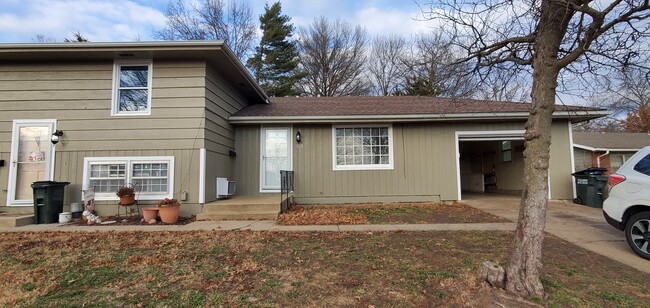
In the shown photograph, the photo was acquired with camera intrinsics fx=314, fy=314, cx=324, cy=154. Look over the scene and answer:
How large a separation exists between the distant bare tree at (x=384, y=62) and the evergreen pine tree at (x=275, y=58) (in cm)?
614

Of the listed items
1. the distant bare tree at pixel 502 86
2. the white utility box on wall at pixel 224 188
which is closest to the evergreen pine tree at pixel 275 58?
the white utility box on wall at pixel 224 188

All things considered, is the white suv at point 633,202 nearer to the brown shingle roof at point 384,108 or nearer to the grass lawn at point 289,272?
the grass lawn at point 289,272

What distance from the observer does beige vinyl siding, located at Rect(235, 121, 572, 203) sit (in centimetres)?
909

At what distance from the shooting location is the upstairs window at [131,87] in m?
7.44

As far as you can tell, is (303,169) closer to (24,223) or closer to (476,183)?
(24,223)

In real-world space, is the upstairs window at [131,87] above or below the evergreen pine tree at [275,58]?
below

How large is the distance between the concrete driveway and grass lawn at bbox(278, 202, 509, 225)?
667mm

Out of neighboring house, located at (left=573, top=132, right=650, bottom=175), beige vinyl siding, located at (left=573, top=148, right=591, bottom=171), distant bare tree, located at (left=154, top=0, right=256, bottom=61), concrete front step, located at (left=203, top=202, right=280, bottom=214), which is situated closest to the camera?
concrete front step, located at (left=203, top=202, right=280, bottom=214)

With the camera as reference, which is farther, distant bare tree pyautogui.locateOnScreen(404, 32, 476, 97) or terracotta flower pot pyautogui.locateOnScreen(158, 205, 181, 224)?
terracotta flower pot pyautogui.locateOnScreen(158, 205, 181, 224)

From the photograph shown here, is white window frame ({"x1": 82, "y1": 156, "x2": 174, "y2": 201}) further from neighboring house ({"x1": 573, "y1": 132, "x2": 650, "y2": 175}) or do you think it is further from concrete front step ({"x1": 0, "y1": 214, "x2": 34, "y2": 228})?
neighboring house ({"x1": 573, "y1": 132, "x2": 650, "y2": 175})

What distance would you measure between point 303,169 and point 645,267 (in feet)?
23.1

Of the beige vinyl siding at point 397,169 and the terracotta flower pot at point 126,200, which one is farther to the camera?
the beige vinyl siding at point 397,169

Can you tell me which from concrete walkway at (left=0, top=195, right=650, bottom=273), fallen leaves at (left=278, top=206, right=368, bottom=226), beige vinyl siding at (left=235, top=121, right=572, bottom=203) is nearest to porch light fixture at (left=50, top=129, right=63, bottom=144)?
concrete walkway at (left=0, top=195, right=650, bottom=273)

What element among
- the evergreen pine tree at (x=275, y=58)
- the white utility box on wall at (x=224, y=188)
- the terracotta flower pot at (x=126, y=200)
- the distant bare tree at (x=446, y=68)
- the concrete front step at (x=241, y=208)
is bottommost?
the concrete front step at (x=241, y=208)
